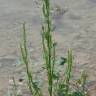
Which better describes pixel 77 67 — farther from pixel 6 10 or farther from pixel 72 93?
pixel 6 10

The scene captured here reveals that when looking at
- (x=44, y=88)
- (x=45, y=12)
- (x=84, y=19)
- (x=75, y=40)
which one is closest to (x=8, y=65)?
(x=44, y=88)

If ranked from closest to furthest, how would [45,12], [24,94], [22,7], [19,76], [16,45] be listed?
[45,12] → [24,94] → [19,76] → [16,45] → [22,7]

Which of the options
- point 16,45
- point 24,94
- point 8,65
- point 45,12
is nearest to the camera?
point 45,12

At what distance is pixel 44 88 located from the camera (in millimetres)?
3922

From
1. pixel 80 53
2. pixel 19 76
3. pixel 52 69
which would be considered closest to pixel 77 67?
pixel 80 53

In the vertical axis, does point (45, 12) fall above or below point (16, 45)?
above

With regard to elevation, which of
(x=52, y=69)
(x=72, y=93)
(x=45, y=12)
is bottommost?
(x=72, y=93)

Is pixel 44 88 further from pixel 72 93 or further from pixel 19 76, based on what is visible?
pixel 72 93

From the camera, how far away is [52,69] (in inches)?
95.0

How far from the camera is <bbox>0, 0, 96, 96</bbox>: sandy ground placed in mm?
4438

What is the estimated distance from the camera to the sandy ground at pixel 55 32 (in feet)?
14.6

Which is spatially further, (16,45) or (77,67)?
(16,45)

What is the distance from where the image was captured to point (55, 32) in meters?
5.34

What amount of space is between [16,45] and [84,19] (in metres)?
1.41
